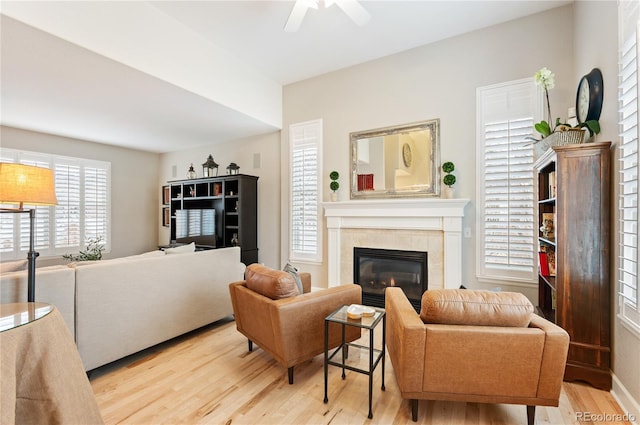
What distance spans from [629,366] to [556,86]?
261 centimetres

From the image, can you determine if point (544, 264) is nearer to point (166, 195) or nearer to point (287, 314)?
point (287, 314)

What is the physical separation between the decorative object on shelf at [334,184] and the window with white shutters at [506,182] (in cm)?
179

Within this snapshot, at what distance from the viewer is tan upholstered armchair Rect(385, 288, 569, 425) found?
1600 millimetres

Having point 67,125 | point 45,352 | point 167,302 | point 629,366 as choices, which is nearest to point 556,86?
point 629,366

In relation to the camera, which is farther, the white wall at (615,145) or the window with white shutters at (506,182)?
the window with white shutters at (506,182)

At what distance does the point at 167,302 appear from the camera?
8.90 ft

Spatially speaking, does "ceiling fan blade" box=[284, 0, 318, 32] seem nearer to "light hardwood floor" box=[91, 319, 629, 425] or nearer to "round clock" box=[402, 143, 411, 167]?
"round clock" box=[402, 143, 411, 167]

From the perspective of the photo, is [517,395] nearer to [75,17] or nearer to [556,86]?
[556,86]

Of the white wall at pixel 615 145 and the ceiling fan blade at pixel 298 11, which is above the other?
the ceiling fan blade at pixel 298 11

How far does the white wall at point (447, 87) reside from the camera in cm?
307

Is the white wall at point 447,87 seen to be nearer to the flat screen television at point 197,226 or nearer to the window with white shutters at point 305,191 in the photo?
the window with white shutters at point 305,191

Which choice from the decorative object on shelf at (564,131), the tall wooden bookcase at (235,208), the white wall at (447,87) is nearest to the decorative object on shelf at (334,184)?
the white wall at (447,87)

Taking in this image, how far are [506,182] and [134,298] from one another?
3837 millimetres

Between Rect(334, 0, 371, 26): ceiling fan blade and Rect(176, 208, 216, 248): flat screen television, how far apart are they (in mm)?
3842
